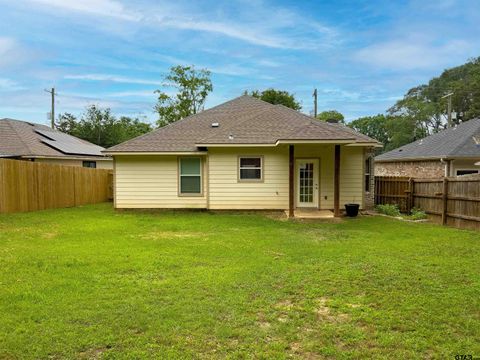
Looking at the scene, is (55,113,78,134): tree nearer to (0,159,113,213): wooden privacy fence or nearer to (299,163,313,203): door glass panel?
(0,159,113,213): wooden privacy fence

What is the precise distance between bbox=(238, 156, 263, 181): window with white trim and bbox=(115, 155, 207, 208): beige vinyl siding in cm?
157

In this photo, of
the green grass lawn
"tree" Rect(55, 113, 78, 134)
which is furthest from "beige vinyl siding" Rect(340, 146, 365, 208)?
"tree" Rect(55, 113, 78, 134)

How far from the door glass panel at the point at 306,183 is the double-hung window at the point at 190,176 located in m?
3.98

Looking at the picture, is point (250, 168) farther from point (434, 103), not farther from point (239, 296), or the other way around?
point (434, 103)

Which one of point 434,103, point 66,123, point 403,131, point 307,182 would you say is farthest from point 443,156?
point 434,103

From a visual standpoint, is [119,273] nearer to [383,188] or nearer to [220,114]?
[220,114]

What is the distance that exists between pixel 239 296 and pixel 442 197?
9.61 meters

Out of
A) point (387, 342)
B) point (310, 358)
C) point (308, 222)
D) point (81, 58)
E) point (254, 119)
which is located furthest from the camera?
point (81, 58)

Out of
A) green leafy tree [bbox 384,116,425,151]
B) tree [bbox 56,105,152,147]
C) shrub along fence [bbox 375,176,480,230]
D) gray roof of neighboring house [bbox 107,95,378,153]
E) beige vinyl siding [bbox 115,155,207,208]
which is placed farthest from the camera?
green leafy tree [bbox 384,116,425,151]

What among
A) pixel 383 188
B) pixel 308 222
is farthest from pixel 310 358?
pixel 383 188

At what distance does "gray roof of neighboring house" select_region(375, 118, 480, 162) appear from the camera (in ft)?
56.1

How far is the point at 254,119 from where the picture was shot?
600 inches

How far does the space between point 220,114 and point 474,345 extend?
1490cm

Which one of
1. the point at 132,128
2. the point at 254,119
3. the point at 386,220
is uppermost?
the point at 132,128
